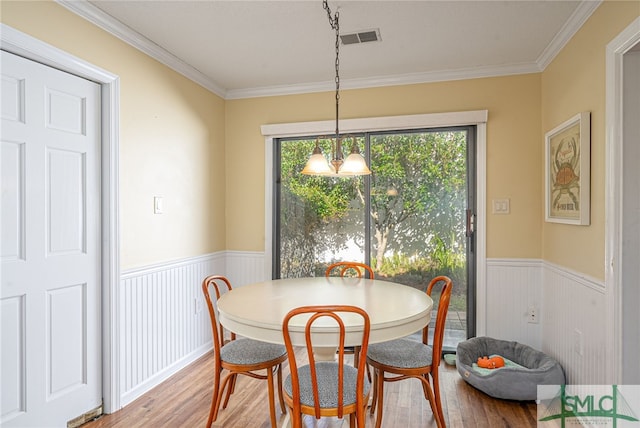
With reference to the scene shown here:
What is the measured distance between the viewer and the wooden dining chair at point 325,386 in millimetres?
1526

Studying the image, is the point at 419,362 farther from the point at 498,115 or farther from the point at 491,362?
the point at 498,115

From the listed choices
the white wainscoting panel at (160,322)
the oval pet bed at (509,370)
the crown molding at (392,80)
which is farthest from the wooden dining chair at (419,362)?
the crown molding at (392,80)

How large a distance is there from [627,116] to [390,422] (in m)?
2.13

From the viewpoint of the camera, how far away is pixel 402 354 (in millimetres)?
2068

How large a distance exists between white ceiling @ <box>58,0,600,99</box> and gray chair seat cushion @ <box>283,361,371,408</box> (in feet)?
6.65

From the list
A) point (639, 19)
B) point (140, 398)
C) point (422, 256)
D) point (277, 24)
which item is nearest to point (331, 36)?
point (277, 24)

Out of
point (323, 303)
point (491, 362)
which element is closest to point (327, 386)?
point (323, 303)

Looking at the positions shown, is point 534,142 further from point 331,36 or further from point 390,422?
point 390,422

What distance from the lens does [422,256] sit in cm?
334

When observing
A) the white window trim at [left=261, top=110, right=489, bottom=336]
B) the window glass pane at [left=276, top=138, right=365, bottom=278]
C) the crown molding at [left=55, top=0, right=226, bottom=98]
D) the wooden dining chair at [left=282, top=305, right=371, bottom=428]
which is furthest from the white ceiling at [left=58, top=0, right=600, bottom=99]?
the wooden dining chair at [left=282, top=305, right=371, bottom=428]

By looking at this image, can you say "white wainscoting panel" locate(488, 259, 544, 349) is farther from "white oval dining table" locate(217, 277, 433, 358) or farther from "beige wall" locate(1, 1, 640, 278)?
"white oval dining table" locate(217, 277, 433, 358)

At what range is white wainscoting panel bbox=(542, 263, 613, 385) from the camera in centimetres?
208

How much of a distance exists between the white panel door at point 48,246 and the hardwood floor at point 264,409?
34cm

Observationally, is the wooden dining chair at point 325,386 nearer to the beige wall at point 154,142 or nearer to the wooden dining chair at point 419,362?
the wooden dining chair at point 419,362
